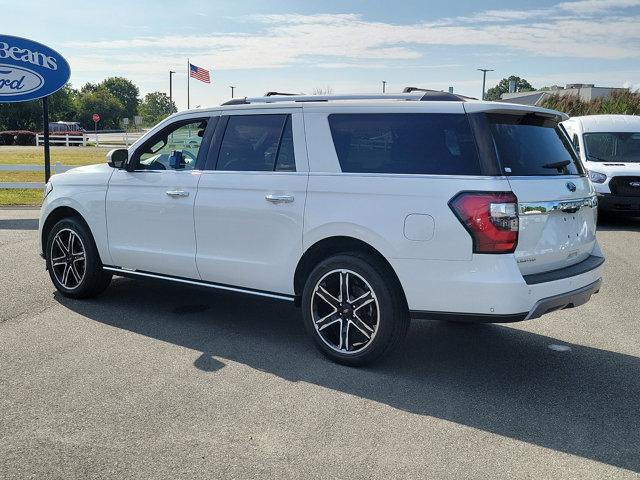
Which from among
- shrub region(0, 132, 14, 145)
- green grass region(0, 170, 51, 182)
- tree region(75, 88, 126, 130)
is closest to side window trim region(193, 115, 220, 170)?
green grass region(0, 170, 51, 182)

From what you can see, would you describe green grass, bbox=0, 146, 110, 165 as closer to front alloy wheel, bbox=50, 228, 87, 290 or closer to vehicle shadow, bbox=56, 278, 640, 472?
front alloy wheel, bbox=50, 228, 87, 290

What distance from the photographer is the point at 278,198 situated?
5.13 m

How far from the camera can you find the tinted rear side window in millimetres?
4488

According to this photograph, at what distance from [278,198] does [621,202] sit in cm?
923

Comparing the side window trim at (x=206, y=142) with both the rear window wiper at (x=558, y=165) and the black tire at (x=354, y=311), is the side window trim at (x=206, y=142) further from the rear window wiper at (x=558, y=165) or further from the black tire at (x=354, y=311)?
the rear window wiper at (x=558, y=165)

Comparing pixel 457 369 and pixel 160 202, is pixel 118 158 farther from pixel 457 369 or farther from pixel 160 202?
pixel 457 369

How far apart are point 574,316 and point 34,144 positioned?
182ft

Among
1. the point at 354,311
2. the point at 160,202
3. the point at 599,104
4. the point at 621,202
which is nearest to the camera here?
the point at 354,311

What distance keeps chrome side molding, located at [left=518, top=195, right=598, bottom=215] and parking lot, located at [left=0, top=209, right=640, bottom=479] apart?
1237 mm

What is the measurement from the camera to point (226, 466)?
3.42 meters

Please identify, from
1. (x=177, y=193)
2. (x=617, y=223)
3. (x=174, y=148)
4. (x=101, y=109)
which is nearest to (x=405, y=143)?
(x=177, y=193)

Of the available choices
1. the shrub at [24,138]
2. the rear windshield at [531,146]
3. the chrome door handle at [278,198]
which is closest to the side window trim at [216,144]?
the chrome door handle at [278,198]

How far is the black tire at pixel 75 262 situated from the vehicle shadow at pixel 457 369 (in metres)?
0.15

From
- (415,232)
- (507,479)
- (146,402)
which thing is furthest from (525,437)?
(146,402)
